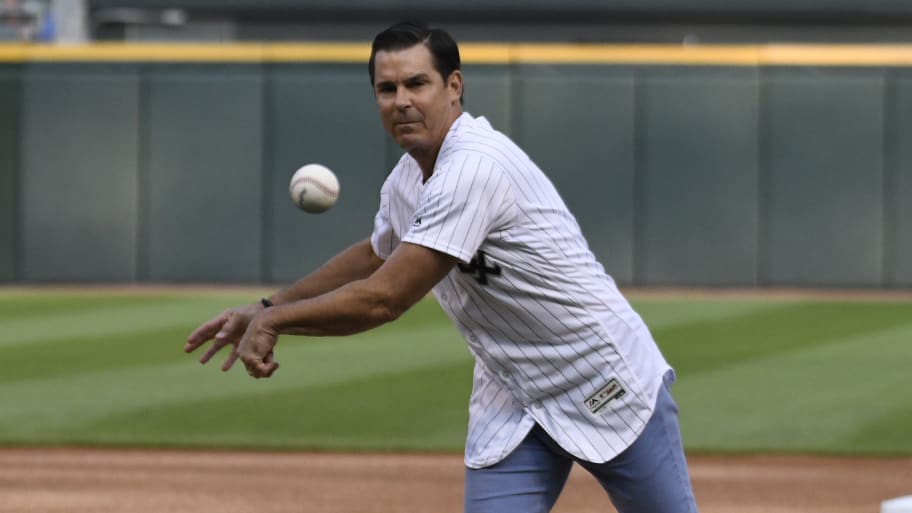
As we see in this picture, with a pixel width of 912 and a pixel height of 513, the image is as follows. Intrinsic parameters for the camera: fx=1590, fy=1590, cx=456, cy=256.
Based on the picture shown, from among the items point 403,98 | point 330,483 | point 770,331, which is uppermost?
point 403,98

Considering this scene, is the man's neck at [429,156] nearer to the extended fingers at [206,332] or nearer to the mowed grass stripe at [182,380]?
the extended fingers at [206,332]

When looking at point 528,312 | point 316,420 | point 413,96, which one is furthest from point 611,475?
point 316,420

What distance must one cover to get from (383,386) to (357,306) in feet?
23.8

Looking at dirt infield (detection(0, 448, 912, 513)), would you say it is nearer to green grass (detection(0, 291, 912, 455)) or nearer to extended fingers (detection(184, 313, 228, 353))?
green grass (detection(0, 291, 912, 455))

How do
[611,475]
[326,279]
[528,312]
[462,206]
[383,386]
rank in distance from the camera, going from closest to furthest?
[462,206] → [528,312] → [611,475] → [326,279] → [383,386]

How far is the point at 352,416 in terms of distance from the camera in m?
9.66

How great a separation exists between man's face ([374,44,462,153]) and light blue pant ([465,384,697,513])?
794 millimetres

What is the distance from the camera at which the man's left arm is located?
3.53 m

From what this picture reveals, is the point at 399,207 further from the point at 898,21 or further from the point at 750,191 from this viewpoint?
the point at 898,21

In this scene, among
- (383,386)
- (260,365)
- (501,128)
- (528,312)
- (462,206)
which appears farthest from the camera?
(501,128)

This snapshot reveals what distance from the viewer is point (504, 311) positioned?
12.6 ft

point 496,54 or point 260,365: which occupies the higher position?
point 496,54

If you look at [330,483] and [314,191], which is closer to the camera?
[314,191]

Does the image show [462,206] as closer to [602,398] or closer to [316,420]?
[602,398]
